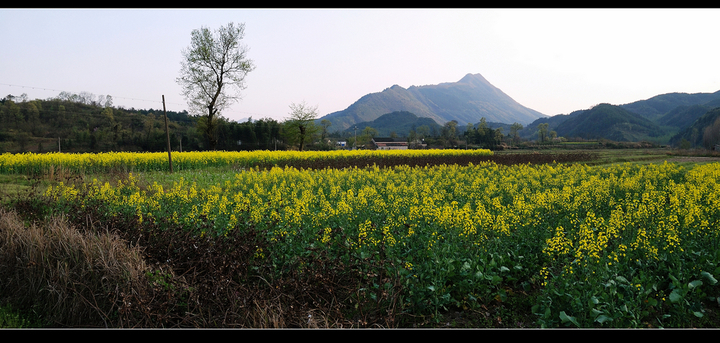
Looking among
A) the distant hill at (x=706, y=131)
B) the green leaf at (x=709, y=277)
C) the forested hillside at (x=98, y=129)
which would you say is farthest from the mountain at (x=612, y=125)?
the green leaf at (x=709, y=277)

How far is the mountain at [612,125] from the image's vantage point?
8775 centimetres

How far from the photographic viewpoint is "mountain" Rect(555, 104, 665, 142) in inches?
3455

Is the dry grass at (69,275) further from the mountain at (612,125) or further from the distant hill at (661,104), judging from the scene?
the distant hill at (661,104)

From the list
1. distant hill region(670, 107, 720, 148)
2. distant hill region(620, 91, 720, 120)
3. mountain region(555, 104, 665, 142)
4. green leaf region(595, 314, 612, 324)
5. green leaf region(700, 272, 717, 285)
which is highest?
distant hill region(620, 91, 720, 120)

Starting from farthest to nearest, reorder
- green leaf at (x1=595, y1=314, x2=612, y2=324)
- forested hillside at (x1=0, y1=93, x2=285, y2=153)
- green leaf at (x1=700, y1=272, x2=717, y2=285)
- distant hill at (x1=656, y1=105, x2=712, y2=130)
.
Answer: distant hill at (x1=656, y1=105, x2=712, y2=130), forested hillside at (x1=0, y1=93, x2=285, y2=153), green leaf at (x1=700, y1=272, x2=717, y2=285), green leaf at (x1=595, y1=314, x2=612, y2=324)

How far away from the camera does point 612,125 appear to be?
10212cm

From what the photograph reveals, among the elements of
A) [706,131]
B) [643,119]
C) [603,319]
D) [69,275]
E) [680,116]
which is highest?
[643,119]

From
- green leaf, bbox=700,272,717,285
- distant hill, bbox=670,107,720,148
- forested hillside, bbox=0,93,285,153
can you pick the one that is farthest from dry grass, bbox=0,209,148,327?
distant hill, bbox=670,107,720,148

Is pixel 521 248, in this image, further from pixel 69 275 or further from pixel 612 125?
pixel 612 125

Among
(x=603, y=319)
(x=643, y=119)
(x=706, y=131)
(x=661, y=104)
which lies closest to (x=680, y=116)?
(x=643, y=119)

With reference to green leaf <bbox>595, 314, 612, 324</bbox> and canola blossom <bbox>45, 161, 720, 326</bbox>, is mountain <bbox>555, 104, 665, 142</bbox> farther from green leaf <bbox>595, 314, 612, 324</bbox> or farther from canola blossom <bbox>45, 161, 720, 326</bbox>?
green leaf <bbox>595, 314, 612, 324</bbox>

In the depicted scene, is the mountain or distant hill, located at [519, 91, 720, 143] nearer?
distant hill, located at [519, 91, 720, 143]

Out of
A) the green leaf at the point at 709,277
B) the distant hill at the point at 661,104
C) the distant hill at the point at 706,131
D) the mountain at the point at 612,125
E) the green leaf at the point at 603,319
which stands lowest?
the green leaf at the point at 603,319

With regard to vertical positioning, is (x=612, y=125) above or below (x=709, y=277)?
above
